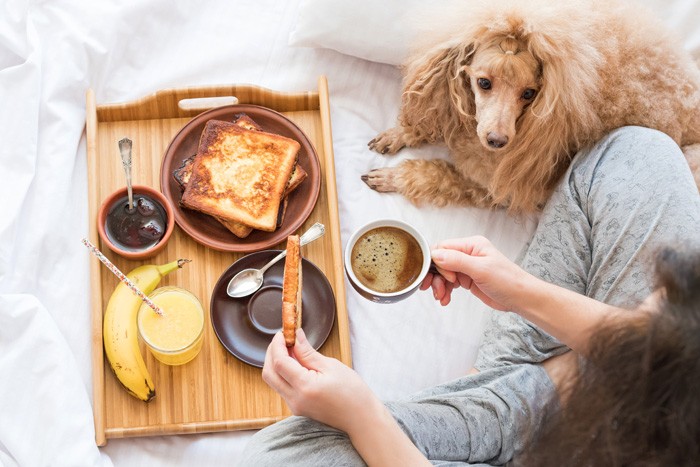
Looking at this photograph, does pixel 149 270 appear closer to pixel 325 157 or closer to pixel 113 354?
pixel 113 354

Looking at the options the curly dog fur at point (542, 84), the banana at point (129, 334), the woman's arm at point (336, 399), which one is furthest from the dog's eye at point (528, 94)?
the banana at point (129, 334)

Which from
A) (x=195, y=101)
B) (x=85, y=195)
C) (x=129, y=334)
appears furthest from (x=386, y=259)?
(x=85, y=195)

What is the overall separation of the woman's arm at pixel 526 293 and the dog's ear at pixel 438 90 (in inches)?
15.7

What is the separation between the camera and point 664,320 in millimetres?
798

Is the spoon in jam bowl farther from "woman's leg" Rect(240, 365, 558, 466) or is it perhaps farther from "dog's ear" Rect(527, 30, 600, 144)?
"dog's ear" Rect(527, 30, 600, 144)

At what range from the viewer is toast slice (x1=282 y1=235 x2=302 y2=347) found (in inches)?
44.6

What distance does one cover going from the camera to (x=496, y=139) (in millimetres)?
1379

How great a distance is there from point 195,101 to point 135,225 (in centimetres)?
34

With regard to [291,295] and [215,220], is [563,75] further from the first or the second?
[215,220]

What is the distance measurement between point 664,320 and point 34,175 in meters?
1.35

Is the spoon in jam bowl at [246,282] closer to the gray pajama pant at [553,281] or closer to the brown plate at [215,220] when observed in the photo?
the brown plate at [215,220]

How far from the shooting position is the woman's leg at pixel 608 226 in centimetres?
133

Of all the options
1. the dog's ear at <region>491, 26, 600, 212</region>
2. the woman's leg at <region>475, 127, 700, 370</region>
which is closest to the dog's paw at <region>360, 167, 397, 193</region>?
the dog's ear at <region>491, 26, 600, 212</region>

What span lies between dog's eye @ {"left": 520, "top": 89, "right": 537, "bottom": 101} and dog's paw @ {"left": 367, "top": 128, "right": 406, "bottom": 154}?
1.21 ft
